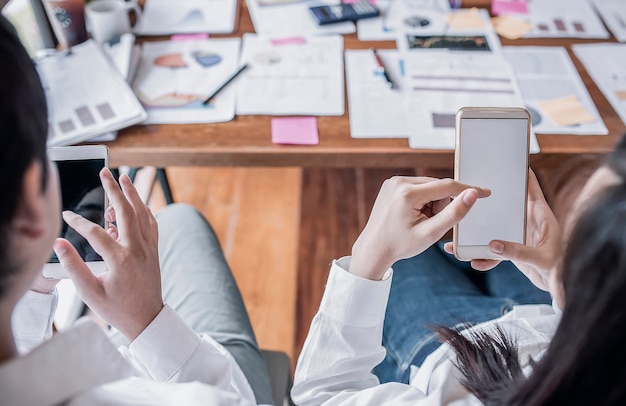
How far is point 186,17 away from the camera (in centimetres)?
131

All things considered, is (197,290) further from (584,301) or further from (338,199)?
(338,199)

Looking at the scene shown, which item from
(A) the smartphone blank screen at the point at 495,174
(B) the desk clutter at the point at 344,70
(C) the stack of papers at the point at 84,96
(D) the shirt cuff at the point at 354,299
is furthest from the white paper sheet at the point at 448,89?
(C) the stack of papers at the point at 84,96

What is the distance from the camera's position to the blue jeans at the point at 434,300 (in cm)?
89

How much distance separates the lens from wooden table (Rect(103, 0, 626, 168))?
101cm

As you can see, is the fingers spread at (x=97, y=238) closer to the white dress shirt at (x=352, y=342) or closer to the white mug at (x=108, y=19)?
the white dress shirt at (x=352, y=342)

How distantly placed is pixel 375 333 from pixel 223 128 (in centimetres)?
49

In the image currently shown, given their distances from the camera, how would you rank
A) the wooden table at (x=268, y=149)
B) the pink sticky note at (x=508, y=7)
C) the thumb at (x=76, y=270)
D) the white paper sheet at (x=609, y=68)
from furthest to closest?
the pink sticky note at (x=508, y=7) < the white paper sheet at (x=609, y=68) < the wooden table at (x=268, y=149) < the thumb at (x=76, y=270)

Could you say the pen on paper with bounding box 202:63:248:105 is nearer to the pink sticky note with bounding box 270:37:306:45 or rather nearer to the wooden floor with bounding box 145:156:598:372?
the pink sticky note with bounding box 270:37:306:45

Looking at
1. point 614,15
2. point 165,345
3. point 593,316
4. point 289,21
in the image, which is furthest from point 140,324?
point 614,15

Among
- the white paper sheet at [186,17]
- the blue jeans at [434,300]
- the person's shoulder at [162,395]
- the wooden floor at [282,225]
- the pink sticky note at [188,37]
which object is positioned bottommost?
the wooden floor at [282,225]

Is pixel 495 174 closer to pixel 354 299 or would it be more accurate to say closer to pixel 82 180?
pixel 354 299

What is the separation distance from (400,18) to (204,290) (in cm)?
76

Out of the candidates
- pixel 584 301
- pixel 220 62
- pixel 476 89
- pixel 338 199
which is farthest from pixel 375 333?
→ pixel 338 199

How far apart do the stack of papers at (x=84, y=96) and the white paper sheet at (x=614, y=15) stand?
103cm
